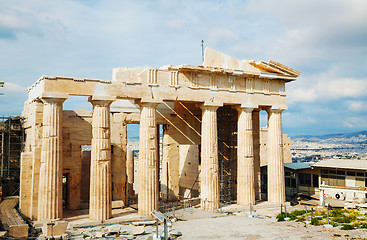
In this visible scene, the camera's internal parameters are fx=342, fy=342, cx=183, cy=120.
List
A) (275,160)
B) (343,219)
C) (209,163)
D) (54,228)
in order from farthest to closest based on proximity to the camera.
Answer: (275,160) → (209,163) → (343,219) → (54,228)

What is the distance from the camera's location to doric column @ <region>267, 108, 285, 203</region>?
2538 centimetres

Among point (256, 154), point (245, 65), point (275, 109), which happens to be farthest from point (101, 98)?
point (256, 154)

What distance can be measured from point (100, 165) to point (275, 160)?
13.0 meters

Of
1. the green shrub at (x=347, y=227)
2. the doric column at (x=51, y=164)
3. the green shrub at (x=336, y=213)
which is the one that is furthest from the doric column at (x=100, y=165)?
the green shrub at (x=336, y=213)

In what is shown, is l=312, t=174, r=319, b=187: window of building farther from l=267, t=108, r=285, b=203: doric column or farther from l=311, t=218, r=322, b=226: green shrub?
l=311, t=218, r=322, b=226: green shrub

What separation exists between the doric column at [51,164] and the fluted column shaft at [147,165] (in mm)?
4726

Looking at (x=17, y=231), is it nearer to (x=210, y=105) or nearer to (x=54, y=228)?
(x=54, y=228)

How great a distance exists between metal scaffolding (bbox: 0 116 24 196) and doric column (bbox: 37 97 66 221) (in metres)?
9.22

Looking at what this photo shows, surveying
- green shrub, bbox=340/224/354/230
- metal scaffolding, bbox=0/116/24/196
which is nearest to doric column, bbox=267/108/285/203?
green shrub, bbox=340/224/354/230

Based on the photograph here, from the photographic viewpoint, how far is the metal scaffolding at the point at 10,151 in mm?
26516

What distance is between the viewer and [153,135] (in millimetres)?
21281

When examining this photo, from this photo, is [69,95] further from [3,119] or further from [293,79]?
[293,79]

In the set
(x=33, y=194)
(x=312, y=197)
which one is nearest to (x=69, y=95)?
(x=33, y=194)

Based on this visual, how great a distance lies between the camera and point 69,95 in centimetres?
1933
